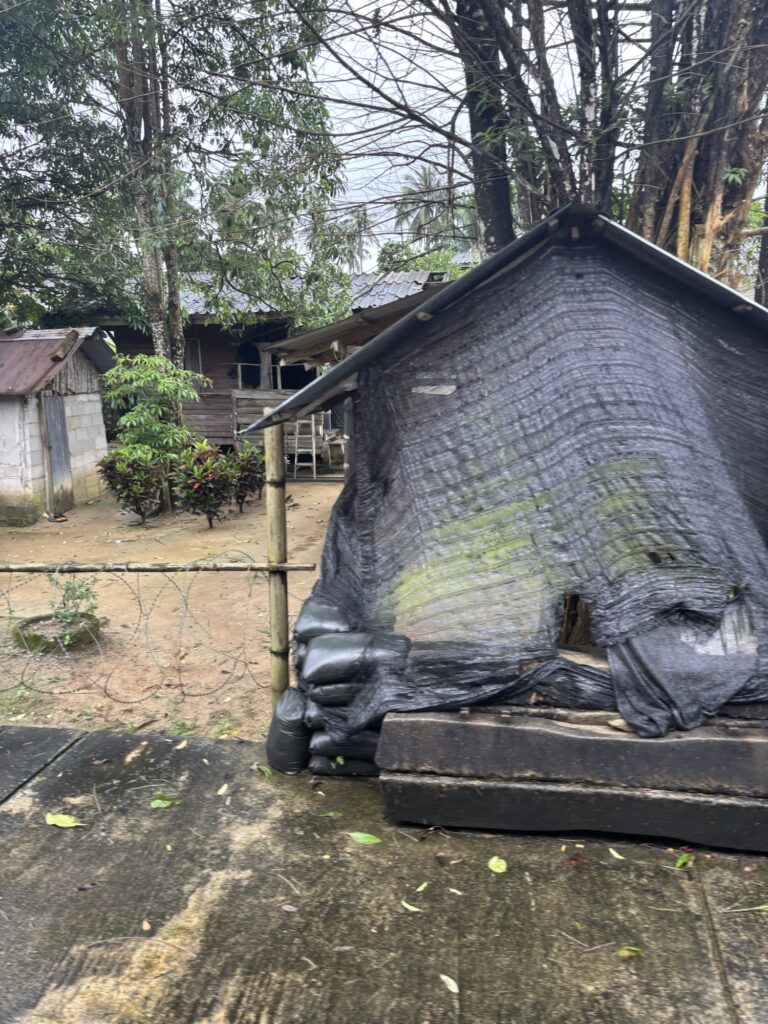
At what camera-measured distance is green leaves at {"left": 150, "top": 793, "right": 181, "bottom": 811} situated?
12.1 feet

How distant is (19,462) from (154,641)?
644 cm

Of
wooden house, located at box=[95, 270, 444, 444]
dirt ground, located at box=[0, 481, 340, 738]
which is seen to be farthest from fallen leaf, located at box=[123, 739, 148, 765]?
wooden house, located at box=[95, 270, 444, 444]

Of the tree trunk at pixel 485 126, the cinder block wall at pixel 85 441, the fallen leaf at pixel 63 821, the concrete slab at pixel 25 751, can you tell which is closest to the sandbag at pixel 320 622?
the fallen leaf at pixel 63 821

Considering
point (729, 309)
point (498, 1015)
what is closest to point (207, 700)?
point (498, 1015)

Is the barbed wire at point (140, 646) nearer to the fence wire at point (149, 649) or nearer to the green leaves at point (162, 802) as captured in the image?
the fence wire at point (149, 649)

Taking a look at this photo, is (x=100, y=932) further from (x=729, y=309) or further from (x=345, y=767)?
(x=729, y=309)

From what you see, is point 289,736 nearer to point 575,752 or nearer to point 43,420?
point 575,752

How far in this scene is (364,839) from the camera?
3357mm

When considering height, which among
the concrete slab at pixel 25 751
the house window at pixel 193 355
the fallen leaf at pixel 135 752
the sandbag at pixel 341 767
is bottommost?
the concrete slab at pixel 25 751

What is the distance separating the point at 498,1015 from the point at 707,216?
16.6ft

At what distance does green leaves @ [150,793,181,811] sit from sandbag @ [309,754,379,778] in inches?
28.9

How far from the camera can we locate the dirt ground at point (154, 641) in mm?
5051

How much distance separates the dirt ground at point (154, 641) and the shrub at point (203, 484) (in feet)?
1.27

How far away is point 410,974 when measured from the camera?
2.61 meters
